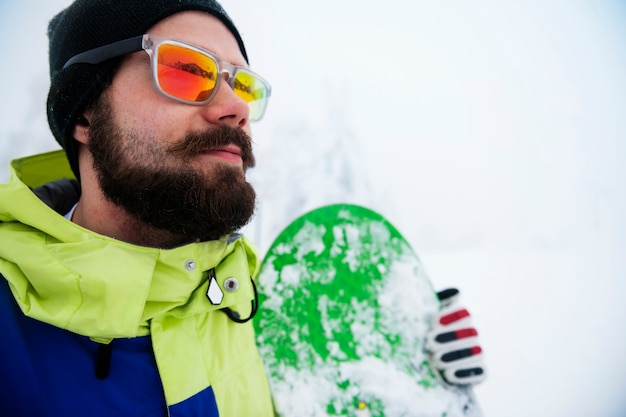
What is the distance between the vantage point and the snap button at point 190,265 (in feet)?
2.53

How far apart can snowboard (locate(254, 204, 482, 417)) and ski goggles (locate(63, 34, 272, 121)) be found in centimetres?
77

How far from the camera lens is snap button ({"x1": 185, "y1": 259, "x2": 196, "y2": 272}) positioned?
2.53ft

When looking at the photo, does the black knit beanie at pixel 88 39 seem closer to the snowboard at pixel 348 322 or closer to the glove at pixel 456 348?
the snowboard at pixel 348 322

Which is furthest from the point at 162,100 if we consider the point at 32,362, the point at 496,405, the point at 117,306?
the point at 496,405

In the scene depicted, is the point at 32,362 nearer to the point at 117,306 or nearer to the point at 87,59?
the point at 117,306

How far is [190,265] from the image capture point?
0.77 meters

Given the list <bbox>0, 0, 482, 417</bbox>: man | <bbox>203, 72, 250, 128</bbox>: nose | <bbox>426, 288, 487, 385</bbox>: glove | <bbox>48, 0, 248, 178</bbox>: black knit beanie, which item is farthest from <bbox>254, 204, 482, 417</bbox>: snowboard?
<bbox>48, 0, 248, 178</bbox>: black knit beanie

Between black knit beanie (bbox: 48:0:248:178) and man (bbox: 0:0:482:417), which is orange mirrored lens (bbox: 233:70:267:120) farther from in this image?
black knit beanie (bbox: 48:0:248:178)

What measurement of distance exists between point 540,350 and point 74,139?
4.29 m

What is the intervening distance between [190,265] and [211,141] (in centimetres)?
36

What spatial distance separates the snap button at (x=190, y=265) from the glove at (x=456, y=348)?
1.07 meters

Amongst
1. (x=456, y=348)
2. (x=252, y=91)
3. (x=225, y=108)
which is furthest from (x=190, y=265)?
(x=456, y=348)

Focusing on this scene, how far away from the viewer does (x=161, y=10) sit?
0.92 meters

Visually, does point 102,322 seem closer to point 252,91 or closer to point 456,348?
point 252,91
